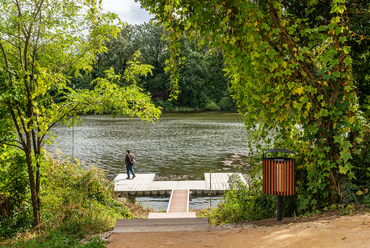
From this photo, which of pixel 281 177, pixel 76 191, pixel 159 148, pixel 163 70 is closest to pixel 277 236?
pixel 281 177

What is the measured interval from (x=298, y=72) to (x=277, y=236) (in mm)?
2445

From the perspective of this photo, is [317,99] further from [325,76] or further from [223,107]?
[223,107]

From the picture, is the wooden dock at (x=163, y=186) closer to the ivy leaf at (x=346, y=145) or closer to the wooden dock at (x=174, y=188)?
the wooden dock at (x=174, y=188)

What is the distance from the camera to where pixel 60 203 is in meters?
6.59

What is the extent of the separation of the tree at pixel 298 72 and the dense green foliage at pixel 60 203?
113 inches

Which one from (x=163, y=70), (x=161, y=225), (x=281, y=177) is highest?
(x=163, y=70)

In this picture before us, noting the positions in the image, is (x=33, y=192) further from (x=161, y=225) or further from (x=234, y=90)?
(x=234, y=90)

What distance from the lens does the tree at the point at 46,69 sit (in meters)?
5.51

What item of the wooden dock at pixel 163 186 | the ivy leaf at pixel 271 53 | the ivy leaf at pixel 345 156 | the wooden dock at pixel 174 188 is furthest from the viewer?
the wooden dock at pixel 163 186

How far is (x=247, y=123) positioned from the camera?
5617mm

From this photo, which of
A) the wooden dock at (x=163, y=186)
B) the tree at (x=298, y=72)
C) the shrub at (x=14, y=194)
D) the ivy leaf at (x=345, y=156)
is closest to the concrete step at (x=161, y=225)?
the tree at (x=298, y=72)

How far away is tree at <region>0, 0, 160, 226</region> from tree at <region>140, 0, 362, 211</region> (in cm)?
181

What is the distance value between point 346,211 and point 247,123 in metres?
2.17

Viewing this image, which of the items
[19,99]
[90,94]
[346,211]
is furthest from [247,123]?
[19,99]
